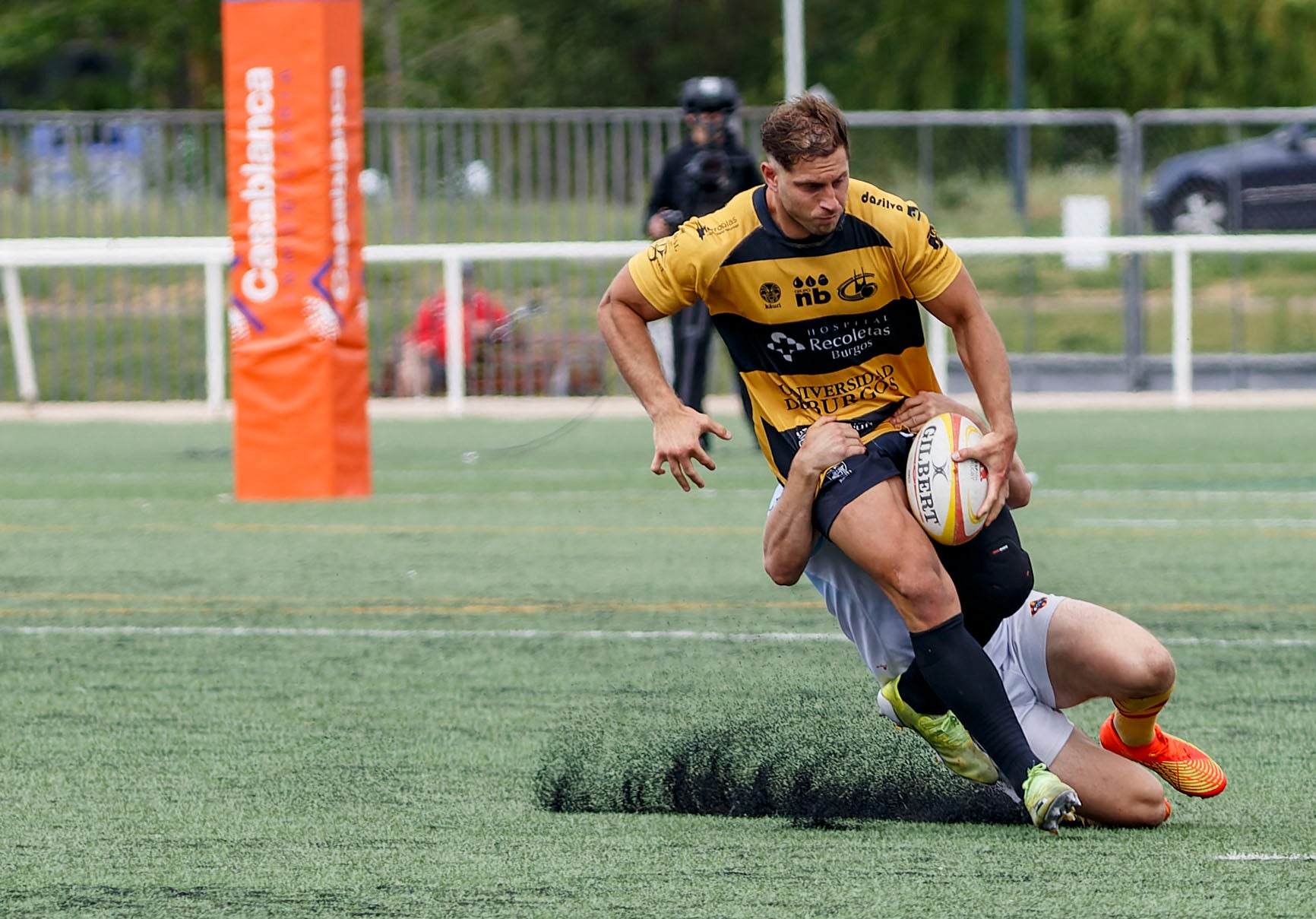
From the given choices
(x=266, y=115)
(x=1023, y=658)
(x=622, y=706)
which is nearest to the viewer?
(x=1023, y=658)

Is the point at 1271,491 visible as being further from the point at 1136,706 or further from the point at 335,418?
the point at 1136,706

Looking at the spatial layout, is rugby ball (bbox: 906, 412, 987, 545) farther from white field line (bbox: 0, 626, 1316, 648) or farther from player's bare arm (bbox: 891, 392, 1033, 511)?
white field line (bbox: 0, 626, 1316, 648)

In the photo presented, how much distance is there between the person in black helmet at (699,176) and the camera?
13039mm

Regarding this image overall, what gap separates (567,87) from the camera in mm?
42406

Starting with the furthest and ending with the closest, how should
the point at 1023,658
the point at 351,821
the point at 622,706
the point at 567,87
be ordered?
the point at 567,87 < the point at 622,706 < the point at 1023,658 < the point at 351,821

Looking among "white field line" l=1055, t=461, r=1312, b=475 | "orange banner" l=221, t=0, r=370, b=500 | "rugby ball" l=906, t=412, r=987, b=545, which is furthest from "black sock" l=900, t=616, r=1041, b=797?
"white field line" l=1055, t=461, r=1312, b=475

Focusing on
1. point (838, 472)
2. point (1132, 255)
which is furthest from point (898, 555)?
point (1132, 255)

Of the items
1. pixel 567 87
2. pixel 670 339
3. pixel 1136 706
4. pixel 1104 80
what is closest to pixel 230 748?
pixel 1136 706

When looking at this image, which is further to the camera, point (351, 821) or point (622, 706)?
point (622, 706)

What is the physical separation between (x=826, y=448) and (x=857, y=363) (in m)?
0.28

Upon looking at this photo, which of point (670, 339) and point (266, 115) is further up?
point (266, 115)

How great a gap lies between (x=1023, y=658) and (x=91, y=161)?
16.5m

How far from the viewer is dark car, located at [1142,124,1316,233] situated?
21.1 m

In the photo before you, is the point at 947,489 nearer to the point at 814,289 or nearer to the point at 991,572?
the point at 991,572
